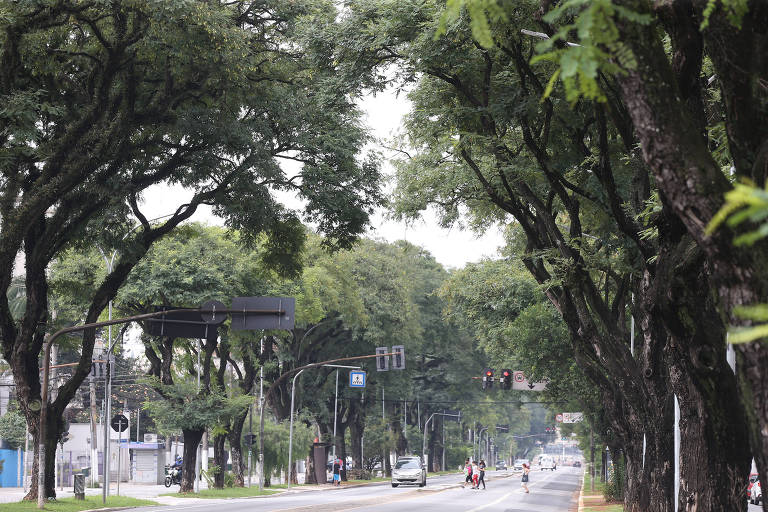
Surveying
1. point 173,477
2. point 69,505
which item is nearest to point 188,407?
point 69,505

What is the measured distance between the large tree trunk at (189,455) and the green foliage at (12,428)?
779 inches

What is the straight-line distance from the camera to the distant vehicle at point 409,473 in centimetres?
5109

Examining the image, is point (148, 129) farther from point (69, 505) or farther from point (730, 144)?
point (730, 144)

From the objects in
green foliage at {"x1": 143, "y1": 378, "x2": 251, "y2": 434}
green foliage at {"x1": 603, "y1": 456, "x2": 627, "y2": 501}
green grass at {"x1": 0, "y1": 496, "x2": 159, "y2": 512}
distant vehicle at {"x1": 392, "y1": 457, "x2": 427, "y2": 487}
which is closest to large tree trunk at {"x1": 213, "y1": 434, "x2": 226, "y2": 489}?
green foliage at {"x1": 143, "y1": 378, "x2": 251, "y2": 434}

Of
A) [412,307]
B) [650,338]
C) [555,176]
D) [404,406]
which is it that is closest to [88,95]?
[555,176]

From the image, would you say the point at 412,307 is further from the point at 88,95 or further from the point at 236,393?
the point at 88,95

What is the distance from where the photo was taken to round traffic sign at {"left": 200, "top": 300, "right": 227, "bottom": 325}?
22128 millimetres

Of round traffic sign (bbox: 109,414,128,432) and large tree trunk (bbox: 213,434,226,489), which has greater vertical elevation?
round traffic sign (bbox: 109,414,128,432)

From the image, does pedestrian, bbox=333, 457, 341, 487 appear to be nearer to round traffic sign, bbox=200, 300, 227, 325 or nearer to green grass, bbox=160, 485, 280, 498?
green grass, bbox=160, 485, 280, 498

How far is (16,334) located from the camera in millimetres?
24078

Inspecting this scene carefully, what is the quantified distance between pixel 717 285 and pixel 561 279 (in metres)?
12.2

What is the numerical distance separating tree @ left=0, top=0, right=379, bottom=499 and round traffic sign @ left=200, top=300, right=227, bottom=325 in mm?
2550

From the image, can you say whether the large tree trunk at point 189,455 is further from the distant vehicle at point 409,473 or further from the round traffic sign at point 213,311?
the round traffic sign at point 213,311

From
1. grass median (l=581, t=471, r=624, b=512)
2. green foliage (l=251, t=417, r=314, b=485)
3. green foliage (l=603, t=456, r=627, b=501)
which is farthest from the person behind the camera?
green foliage (l=251, t=417, r=314, b=485)
